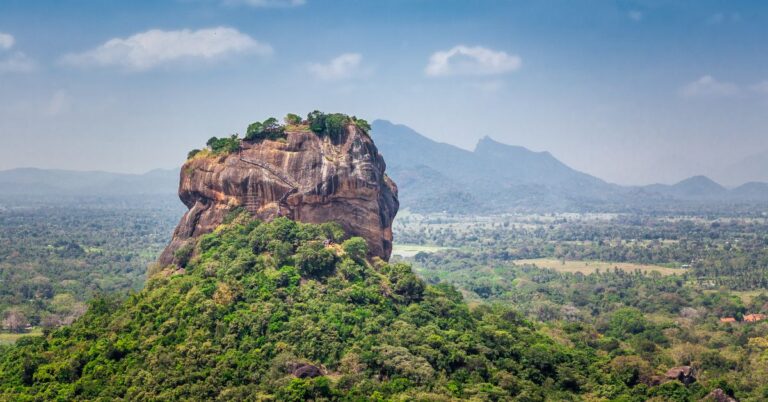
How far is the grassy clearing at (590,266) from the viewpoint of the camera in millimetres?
107000

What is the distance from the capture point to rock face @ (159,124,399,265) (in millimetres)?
43656

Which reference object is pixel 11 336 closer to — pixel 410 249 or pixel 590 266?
pixel 590 266

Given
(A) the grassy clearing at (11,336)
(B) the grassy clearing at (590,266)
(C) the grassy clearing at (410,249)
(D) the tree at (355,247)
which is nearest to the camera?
(D) the tree at (355,247)

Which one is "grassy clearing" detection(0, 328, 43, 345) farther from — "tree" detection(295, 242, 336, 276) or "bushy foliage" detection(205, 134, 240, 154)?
"tree" detection(295, 242, 336, 276)

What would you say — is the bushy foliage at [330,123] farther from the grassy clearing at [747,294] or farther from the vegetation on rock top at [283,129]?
the grassy clearing at [747,294]

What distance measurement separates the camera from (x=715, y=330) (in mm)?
59500

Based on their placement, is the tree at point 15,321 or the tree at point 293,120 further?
the tree at point 15,321

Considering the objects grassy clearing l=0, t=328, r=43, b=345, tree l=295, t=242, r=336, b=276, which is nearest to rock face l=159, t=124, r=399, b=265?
tree l=295, t=242, r=336, b=276

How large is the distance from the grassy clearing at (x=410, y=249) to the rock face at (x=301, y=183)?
91994mm

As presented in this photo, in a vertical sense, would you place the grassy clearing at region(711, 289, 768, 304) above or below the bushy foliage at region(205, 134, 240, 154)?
below

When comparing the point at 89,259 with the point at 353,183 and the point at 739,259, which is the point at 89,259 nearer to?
the point at 353,183

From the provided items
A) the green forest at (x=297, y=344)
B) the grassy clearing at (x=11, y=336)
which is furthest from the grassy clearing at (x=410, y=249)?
the green forest at (x=297, y=344)

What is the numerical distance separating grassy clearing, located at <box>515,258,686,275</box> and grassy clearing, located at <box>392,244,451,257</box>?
21.8 metres

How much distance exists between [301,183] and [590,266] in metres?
82.1
